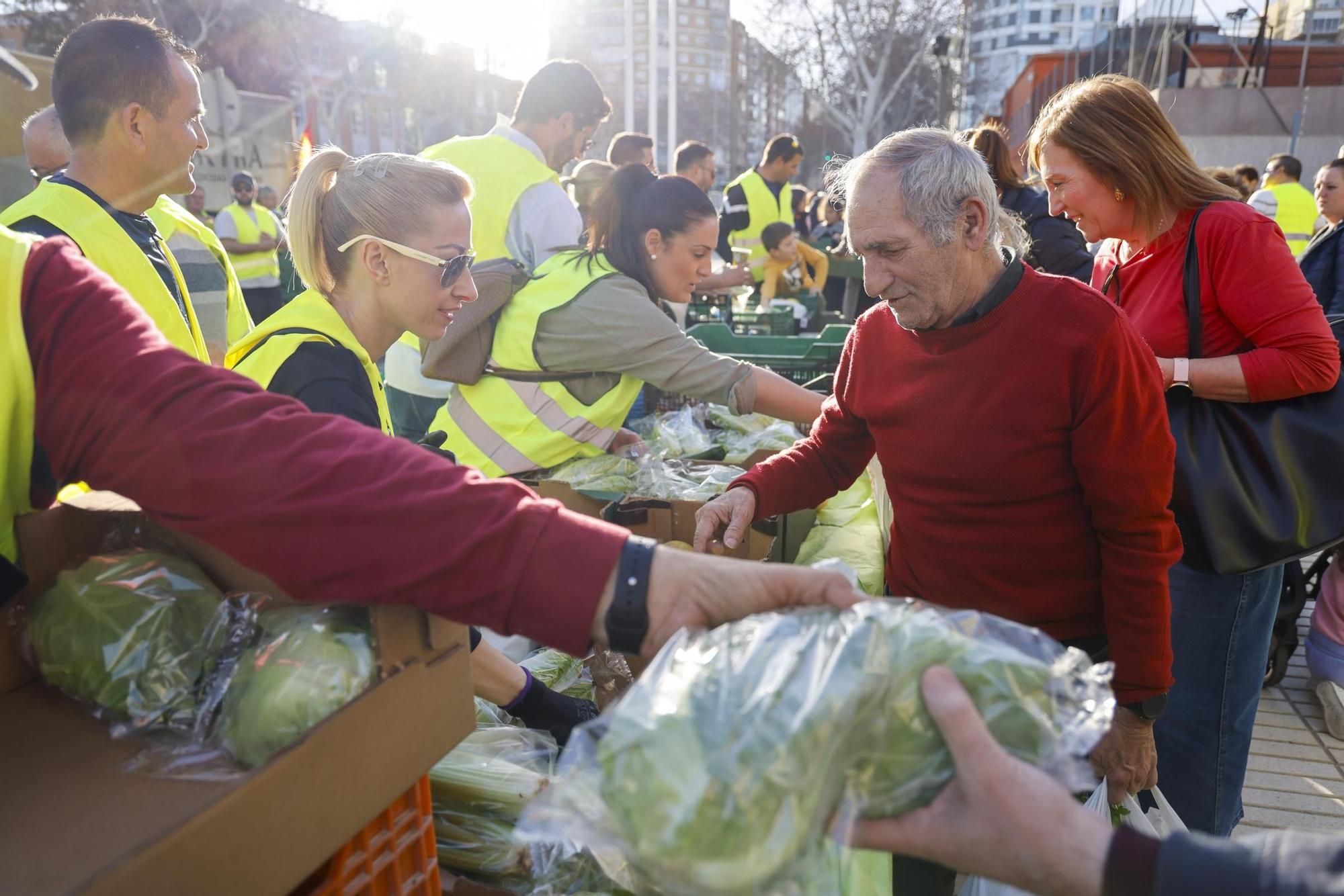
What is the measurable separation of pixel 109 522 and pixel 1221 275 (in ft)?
7.97

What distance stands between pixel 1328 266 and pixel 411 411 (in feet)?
14.2

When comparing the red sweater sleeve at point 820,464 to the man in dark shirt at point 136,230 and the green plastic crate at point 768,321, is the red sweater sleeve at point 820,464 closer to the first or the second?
the man in dark shirt at point 136,230

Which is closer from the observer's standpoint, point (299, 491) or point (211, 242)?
point (299, 491)

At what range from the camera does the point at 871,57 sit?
37.3 meters

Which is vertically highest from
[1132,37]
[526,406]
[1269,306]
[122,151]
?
[1132,37]

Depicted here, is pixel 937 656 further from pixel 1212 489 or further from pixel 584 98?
pixel 584 98

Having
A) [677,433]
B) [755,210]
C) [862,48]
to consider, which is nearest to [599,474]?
[677,433]

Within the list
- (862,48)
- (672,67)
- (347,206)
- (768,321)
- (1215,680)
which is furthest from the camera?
(862,48)

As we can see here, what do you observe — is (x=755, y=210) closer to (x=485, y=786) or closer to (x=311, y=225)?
(x=311, y=225)

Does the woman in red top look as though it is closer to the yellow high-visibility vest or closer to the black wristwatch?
the black wristwatch

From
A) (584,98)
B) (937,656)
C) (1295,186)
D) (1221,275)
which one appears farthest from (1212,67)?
(937,656)

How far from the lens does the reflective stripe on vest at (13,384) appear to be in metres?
1.07

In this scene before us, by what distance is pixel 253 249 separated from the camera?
888 centimetres

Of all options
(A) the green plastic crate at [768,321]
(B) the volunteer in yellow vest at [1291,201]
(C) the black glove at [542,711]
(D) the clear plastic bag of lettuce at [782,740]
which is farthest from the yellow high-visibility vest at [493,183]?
(B) the volunteer in yellow vest at [1291,201]
